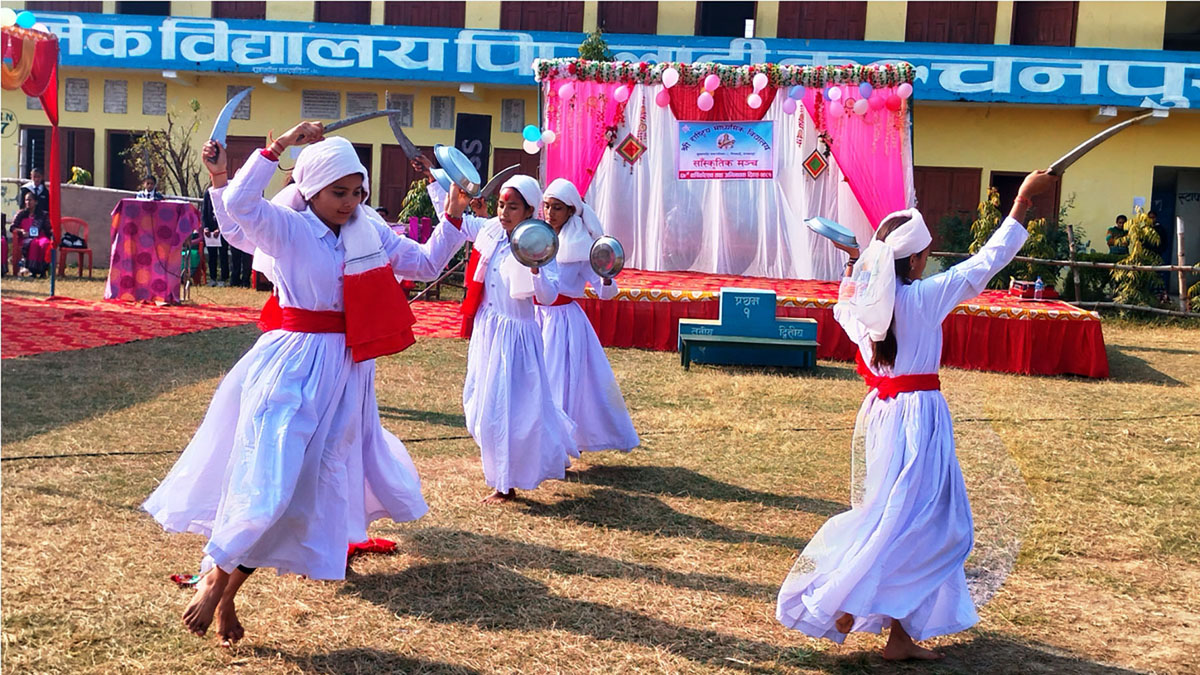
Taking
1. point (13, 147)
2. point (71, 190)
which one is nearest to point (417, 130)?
point (71, 190)

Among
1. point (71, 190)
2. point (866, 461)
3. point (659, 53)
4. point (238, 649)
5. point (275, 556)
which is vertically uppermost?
point (659, 53)

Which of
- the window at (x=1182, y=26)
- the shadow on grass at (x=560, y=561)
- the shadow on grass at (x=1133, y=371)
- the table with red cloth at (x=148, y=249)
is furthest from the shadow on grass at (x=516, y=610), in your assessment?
the window at (x=1182, y=26)

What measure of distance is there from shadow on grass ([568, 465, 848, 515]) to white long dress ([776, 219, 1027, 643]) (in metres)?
1.77

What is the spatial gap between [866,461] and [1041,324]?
24.3 ft

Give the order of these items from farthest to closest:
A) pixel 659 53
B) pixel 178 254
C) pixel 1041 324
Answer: pixel 659 53 → pixel 178 254 → pixel 1041 324

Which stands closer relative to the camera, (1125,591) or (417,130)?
(1125,591)

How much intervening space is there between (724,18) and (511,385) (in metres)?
16.1

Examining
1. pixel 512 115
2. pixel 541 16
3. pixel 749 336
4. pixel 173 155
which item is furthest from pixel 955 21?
pixel 173 155

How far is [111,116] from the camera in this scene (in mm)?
20609

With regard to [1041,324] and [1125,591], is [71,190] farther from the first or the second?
[1125,591]

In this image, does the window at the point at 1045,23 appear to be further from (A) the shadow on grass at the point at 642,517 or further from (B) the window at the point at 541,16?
(A) the shadow on grass at the point at 642,517

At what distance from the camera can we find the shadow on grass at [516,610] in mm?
3609

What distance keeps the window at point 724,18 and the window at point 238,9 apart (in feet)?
26.4

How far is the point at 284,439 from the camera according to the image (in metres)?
3.36
